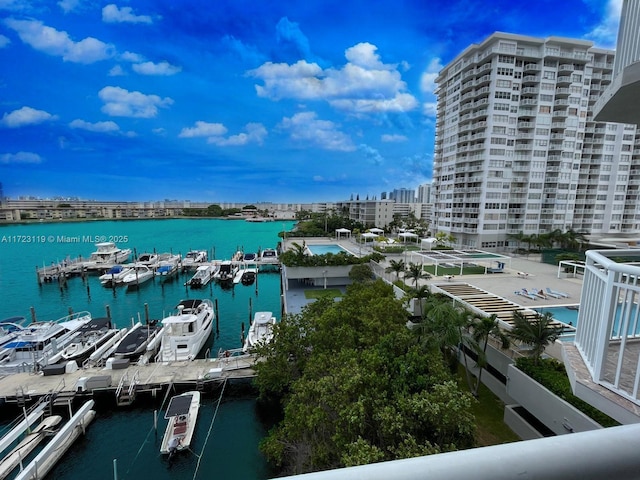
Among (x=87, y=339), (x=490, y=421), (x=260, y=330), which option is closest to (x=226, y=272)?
(x=87, y=339)

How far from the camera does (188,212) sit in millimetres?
175250

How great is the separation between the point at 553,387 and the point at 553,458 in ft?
42.4

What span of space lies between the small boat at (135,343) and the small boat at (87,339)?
75.2 inches

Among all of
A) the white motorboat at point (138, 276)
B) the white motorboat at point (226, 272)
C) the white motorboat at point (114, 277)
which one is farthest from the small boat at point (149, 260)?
the white motorboat at point (226, 272)

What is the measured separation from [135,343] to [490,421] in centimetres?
1944

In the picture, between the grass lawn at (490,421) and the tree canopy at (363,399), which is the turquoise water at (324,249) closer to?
the tree canopy at (363,399)

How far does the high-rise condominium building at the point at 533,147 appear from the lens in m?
42.8

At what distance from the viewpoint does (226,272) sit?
Answer: 41.3 metres

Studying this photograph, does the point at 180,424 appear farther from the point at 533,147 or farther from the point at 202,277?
the point at 533,147

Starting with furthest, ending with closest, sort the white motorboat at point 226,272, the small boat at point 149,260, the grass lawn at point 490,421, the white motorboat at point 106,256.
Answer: the white motorboat at point 106,256, the small boat at point 149,260, the white motorboat at point 226,272, the grass lawn at point 490,421

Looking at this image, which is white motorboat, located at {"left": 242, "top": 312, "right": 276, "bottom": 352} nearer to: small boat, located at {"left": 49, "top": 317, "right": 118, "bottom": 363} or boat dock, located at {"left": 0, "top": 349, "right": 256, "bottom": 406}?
boat dock, located at {"left": 0, "top": 349, "right": 256, "bottom": 406}

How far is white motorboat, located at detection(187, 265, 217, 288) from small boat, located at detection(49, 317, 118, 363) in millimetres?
12552

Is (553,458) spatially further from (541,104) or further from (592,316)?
(541,104)

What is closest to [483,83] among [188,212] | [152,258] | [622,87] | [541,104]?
[541,104]
